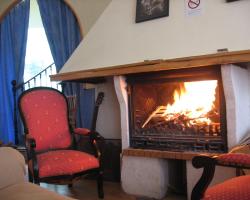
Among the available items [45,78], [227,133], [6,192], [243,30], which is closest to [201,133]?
[227,133]

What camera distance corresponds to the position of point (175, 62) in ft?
6.76

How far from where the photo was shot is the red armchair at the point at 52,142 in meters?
2.08

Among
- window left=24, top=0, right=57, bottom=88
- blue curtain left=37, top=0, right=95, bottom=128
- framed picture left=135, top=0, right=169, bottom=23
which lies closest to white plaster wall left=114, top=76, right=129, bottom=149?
framed picture left=135, top=0, right=169, bottom=23

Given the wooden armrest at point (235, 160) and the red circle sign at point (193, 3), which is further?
the red circle sign at point (193, 3)

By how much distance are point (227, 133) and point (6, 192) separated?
4.96 ft

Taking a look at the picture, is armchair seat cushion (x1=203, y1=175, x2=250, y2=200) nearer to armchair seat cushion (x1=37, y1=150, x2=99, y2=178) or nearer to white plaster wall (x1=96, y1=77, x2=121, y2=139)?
armchair seat cushion (x1=37, y1=150, x2=99, y2=178)

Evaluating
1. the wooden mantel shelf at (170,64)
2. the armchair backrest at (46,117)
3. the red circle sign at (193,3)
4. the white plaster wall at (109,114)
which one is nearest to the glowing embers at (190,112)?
the wooden mantel shelf at (170,64)

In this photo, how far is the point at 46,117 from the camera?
2.51 m

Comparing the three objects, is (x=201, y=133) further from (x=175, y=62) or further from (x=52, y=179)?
(x=52, y=179)

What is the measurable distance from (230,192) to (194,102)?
1.18 metres

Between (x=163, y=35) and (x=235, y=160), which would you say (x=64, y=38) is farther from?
(x=235, y=160)

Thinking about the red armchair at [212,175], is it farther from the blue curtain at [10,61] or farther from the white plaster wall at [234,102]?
the blue curtain at [10,61]

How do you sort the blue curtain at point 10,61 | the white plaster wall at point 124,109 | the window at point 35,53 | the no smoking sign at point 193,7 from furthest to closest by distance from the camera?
the window at point 35,53, the blue curtain at point 10,61, the white plaster wall at point 124,109, the no smoking sign at point 193,7

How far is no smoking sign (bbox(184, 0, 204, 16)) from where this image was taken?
2320 millimetres
